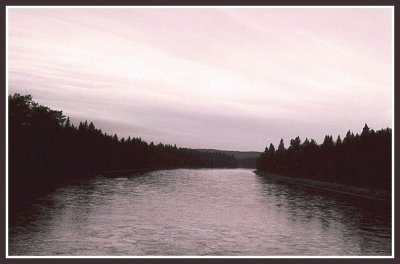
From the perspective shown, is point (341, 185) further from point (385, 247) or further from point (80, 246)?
point (80, 246)

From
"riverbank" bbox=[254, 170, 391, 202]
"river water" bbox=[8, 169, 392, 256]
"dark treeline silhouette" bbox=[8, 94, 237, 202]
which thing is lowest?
"riverbank" bbox=[254, 170, 391, 202]

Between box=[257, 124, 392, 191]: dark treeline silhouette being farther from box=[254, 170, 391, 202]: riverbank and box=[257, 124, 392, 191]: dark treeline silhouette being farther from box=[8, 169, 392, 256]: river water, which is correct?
box=[8, 169, 392, 256]: river water

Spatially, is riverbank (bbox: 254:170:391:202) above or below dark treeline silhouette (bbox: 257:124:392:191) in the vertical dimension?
below

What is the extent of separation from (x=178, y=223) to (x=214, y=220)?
4.43 meters

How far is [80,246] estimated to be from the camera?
30.0 metres

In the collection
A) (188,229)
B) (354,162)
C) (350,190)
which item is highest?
(354,162)

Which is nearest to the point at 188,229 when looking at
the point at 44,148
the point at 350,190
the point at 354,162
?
the point at 350,190

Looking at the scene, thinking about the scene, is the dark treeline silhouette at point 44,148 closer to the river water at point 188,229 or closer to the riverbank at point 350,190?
the river water at point 188,229

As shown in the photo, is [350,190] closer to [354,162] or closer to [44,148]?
[354,162]

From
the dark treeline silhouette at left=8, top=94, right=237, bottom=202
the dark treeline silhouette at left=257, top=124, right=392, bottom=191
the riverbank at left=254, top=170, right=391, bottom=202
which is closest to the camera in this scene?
the riverbank at left=254, top=170, right=391, bottom=202

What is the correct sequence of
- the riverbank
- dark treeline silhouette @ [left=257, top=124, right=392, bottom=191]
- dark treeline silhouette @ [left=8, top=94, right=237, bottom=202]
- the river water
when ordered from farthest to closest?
dark treeline silhouette @ [left=8, top=94, right=237, bottom=202] < dark treeline silhouette @ [left=257, top=124, right=392, bottom=191] < the riverbank < the river water

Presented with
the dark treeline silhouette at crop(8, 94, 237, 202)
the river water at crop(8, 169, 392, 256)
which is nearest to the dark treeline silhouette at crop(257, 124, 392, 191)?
the river water at crop(8, 169, 392, 256)

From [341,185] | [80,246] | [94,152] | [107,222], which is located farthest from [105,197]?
[94,152]

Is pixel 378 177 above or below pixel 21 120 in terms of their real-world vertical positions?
below
